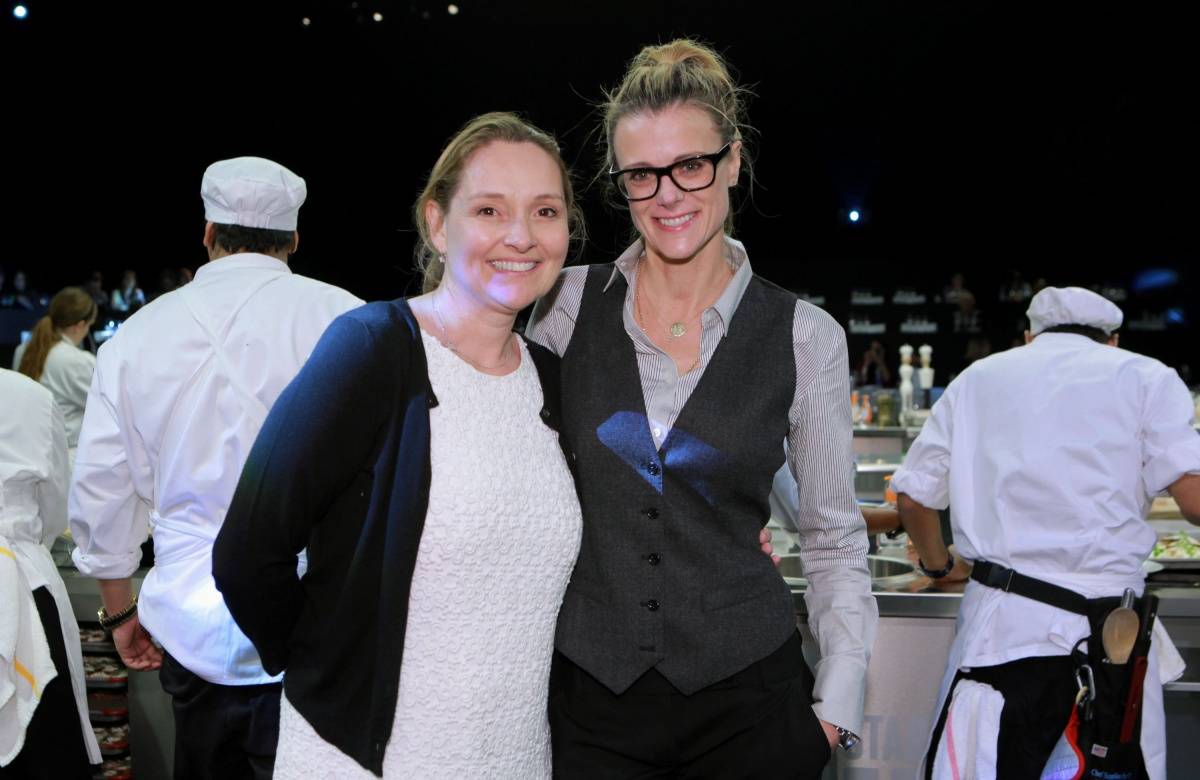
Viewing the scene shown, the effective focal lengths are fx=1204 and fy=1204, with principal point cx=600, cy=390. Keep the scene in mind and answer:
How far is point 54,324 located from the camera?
5.92 m

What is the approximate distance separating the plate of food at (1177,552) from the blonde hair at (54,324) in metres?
4.91

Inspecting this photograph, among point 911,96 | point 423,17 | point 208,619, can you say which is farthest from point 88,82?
point 208,619

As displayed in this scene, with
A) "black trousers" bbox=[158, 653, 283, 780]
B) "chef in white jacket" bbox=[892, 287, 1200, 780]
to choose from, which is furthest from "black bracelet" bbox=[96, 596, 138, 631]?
"chef in white jacket" bbox=[892, 287, 1200, 780]

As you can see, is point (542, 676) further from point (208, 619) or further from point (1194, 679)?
point (1194, 679)

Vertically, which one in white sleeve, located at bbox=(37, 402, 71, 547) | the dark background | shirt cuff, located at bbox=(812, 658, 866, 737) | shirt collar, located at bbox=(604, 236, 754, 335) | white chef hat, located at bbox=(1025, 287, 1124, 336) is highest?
the dark background

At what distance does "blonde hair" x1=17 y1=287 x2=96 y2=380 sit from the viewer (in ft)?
19.2

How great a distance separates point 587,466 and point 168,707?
86.7 inches

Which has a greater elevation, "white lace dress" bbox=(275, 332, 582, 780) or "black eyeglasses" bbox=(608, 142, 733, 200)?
"black eyeglasses" bbox=(608, 142, 733, 200)

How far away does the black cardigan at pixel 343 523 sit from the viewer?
1.44 metres

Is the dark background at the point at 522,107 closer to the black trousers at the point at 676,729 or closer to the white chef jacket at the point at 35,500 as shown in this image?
the white chef jacket at the point at 35,500

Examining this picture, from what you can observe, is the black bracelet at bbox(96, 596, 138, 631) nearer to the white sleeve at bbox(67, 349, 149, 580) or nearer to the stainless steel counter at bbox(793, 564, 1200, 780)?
the white sleeve at bbox(67, 349, 149, 580)

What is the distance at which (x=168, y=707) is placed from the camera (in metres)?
3.36

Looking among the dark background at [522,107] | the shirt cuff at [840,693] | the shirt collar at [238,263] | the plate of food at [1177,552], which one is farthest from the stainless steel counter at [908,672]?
the dark background at [522,107]

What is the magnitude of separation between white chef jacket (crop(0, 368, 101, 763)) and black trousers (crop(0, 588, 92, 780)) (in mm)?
31
